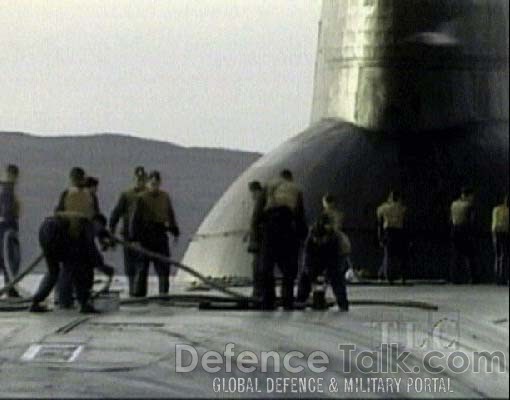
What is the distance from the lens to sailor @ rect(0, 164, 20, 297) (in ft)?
63.6

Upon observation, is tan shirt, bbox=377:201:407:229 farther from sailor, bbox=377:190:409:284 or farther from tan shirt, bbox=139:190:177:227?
tan shirt, bbox=139:190:177:227

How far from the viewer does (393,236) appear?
22297mm

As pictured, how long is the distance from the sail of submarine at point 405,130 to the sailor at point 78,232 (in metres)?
6.88

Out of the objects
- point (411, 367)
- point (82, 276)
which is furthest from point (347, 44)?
point (411, 367)

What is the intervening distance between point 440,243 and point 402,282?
1.26m

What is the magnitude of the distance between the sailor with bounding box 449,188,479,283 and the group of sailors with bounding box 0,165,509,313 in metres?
4.55

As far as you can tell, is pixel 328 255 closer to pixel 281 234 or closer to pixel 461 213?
pixel 281 234

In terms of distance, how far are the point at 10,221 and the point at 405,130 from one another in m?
6.27

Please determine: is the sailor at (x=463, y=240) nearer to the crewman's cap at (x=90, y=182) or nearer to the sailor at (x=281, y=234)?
the crewman's cap at (x=90, y=182)

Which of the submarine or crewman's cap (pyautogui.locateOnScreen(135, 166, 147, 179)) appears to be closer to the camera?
the submarine

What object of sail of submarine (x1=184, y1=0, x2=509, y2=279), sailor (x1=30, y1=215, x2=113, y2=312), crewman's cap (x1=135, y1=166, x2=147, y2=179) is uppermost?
sail of submarine (x1=184, y1=0, x2=509, y2=279)

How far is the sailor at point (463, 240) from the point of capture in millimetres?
22438

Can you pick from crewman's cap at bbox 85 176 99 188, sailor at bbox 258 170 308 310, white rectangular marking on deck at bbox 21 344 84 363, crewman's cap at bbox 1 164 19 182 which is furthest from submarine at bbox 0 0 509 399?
crewman's cap at bbox 1 164 19 182

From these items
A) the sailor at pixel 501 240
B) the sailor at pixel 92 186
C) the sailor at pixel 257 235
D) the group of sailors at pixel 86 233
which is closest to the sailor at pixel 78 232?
the group of sailors at pixel 86 233
